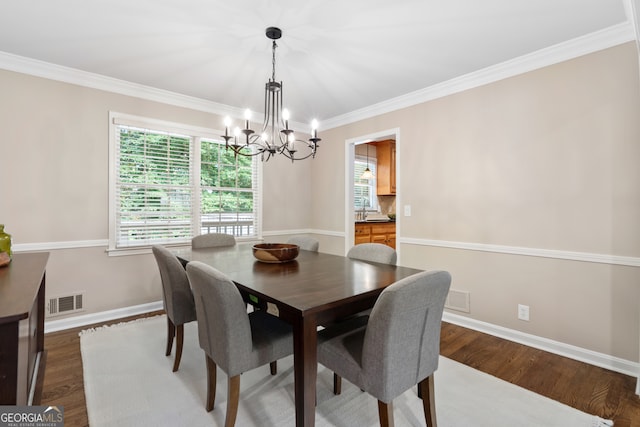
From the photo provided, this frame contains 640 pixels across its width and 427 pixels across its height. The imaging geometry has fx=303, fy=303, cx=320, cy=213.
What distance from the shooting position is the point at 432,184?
336cm

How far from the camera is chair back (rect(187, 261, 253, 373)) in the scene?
1.40 meters

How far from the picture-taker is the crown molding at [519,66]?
2248mm

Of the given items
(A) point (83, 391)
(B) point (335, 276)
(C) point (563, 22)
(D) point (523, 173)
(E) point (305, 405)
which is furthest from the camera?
(D) point (523, 173)

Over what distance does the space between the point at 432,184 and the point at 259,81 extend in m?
2.17

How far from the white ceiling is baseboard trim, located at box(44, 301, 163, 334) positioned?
7.95ft

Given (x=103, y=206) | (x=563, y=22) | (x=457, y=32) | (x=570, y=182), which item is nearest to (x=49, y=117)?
(x=103, y=206)

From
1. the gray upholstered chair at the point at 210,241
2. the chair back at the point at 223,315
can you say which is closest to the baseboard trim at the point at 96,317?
the gray upholstered chair at the point at 210,241

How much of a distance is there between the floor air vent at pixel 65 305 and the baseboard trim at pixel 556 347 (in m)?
3.79

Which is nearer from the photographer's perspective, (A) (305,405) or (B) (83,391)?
(A) (305,405)

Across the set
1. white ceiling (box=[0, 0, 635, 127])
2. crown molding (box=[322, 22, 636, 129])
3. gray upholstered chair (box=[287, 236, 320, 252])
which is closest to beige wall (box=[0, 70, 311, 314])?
white ceiling (box=[0, 0, 635, 127])

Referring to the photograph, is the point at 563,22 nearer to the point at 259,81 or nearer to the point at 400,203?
the point at 400,203

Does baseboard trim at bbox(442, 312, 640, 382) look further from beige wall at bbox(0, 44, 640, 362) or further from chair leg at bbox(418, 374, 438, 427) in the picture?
chair leg at bbox(418, 374, 438, 427)

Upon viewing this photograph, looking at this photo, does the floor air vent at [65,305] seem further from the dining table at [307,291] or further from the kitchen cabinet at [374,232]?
the kitchen cabinet at [374,232]

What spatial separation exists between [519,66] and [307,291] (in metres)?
2.77
